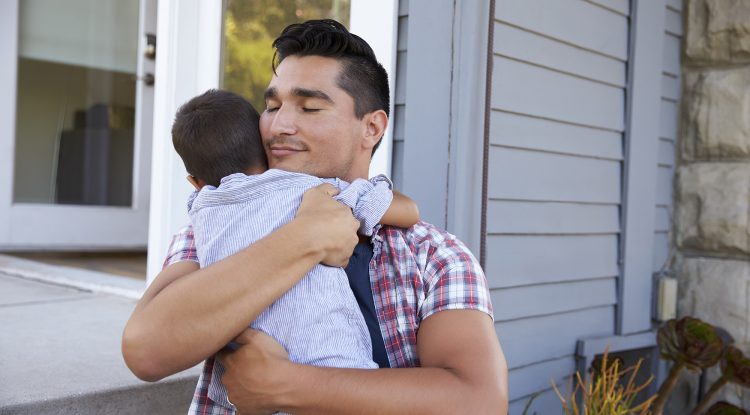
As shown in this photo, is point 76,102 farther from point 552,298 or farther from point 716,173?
point 716,173

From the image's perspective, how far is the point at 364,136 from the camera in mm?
1508

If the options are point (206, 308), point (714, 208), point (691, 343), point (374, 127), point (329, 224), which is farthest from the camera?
point (714, 208)

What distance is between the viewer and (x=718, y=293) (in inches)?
111

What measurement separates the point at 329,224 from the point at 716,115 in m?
2.24

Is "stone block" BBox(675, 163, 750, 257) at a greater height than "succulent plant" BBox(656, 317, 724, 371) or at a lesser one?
greater

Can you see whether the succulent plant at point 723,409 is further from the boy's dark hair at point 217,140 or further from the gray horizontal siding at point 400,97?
the boy's dark hair at point 217,140

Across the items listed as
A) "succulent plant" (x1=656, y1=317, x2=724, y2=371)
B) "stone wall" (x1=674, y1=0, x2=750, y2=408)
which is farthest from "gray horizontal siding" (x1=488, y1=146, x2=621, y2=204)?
"succulent plant" (x1=656, y1=317, x2=724, y2=371)

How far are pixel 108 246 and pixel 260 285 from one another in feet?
10.8

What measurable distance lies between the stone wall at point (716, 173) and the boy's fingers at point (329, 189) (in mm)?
2081

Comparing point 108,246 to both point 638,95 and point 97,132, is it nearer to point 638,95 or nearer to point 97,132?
point 97,132

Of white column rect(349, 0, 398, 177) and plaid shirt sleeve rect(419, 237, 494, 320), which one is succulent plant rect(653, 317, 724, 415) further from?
plaid shirt sleeve rect(419, 237, 494, 320)

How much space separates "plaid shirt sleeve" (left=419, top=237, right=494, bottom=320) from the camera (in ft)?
4.04

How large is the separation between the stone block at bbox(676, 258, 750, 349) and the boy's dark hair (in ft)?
6.95

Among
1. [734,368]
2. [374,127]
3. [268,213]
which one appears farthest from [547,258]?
[268,213]
